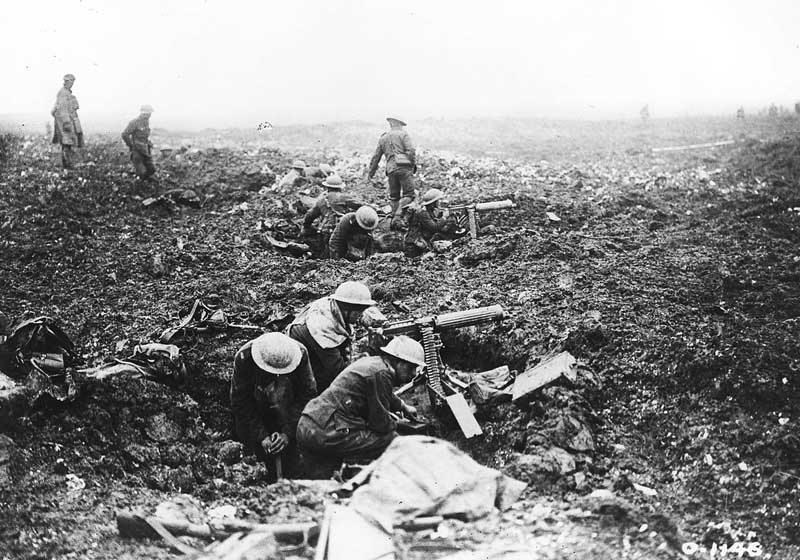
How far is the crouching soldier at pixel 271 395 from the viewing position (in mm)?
4484

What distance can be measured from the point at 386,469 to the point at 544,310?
2817 millimetres

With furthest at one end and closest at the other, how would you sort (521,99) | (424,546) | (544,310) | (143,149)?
1. (521,99)
2. (143,149)
3. (544,310)
4. (424,546)

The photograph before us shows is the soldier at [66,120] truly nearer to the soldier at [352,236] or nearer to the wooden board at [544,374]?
the soldier at [352,236]

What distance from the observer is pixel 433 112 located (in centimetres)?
2094

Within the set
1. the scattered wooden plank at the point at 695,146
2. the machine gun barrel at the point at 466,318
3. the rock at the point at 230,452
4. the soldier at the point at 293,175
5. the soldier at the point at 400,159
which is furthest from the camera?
the scattered wooden plank at the point at 695,146

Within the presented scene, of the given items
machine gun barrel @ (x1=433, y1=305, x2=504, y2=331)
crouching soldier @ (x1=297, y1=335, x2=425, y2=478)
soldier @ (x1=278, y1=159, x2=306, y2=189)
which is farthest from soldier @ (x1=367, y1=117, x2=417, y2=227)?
crouching soldier @ (x1=297, y1=335, x2=425, y2=478)

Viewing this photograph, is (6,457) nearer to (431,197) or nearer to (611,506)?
(611,506)

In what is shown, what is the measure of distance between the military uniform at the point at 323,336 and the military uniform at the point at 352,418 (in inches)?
22.9

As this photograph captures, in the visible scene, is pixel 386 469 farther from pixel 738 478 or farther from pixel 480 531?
pixel 738 478

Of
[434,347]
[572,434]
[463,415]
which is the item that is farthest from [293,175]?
[572,434]

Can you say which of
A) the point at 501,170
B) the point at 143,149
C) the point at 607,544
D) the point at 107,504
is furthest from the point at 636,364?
the point at 143,149

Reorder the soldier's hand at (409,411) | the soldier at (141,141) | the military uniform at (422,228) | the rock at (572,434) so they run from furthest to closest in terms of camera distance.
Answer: the soldier at (141,141) → the military uniform at (422,228) → the soldier's hand at (409,411) → the rock at (572,434)

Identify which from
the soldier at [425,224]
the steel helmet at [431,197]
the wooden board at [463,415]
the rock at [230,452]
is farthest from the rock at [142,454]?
the steel helmet at [431,197]

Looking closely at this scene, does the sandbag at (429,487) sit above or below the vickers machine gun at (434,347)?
below
